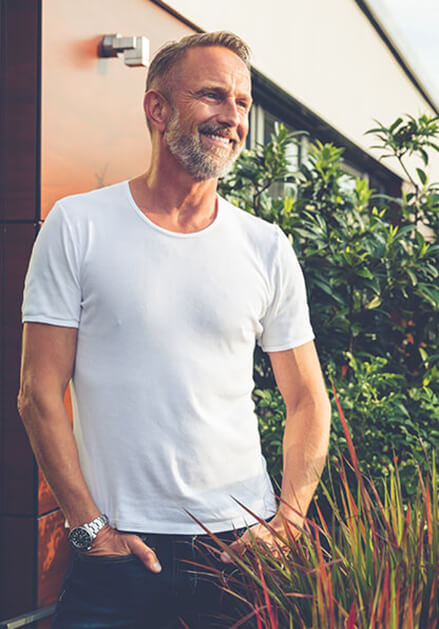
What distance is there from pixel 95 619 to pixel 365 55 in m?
7.43

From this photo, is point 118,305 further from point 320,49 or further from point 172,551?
point 320,49

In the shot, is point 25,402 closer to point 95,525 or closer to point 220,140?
point 95,525

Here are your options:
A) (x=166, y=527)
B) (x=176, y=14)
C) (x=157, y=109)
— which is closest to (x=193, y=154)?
(x=157, y=109)

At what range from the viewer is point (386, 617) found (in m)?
1.47

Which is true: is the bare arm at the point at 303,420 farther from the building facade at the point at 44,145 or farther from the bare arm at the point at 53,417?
the building facade at the point at 44,145

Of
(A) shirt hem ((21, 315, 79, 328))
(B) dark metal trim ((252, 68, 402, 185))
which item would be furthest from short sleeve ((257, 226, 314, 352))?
(B) dark metal trim ((252, 68, 402, 185))

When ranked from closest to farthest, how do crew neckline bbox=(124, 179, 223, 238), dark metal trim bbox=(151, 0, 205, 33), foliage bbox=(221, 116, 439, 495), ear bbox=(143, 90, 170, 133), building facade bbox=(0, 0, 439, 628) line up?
crew neckline bbox=(124, 179, 223, 238) < ear bbox=(143, 90, 170, 133) < building facade bbox=(0, 0, 439, 628) < dark metal trim bbox=(151, 0, 205, 33) < foliage bbox=(221, 116, 439, 495)

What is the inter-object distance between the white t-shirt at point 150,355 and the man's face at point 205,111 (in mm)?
208

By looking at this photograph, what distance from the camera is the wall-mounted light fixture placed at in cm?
306

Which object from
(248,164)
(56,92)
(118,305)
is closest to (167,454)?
(118,305)

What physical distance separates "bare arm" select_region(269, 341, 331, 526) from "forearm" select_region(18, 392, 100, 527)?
0.62 m

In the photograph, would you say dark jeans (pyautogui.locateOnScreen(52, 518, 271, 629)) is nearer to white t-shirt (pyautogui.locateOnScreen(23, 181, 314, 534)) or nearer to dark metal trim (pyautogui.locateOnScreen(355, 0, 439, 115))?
white t-shirt (pyautogui.locateOnScreen(23, 181, 314, 534))

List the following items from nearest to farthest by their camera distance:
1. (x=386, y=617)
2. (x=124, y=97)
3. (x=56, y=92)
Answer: (x=386, y=617) < (x=56, y=92) < (x=124, y=97)

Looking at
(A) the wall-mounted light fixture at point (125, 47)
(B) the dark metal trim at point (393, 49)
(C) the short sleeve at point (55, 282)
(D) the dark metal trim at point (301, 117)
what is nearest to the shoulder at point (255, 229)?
(C) the short sleeve at point (55, 282)
